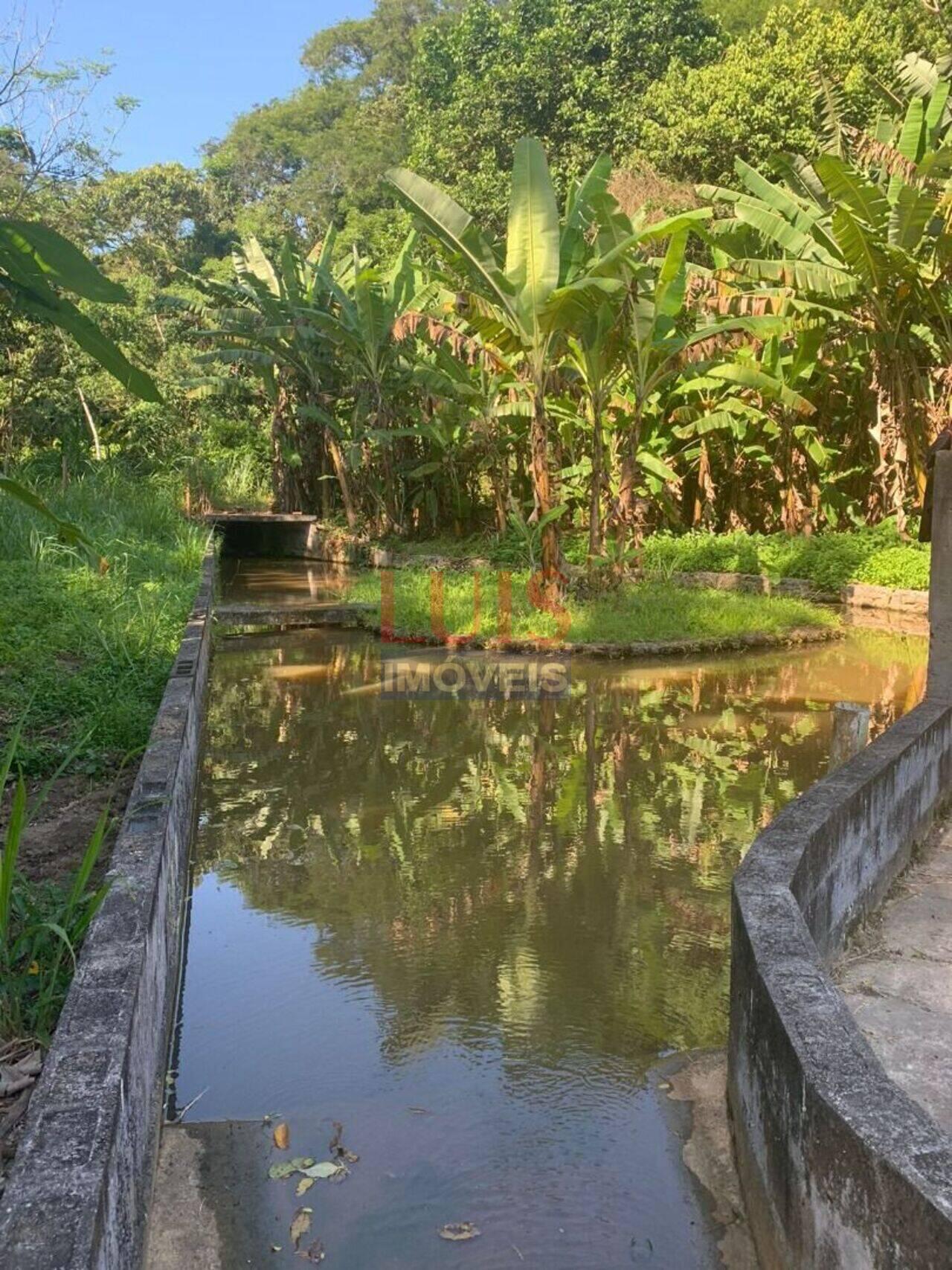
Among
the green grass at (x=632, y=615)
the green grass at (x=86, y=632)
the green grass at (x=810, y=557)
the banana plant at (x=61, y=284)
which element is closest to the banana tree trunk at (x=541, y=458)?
the green grass at (x=632, y=615)

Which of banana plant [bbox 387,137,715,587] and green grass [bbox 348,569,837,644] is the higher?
banana plant [bbox 387,137,715,587]

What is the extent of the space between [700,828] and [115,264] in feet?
100

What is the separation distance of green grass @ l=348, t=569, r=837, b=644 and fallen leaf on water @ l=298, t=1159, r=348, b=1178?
26.0 feet

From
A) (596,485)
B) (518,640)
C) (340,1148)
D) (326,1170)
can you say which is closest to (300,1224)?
(326,1170)

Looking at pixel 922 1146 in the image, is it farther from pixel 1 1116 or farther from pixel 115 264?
pixel 115 264

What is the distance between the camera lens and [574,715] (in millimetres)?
8727

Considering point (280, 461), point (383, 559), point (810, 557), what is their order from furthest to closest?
point (280, 461), point (383, 559), point (810, 557)

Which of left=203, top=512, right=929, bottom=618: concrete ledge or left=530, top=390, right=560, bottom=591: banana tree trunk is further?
left=203, top=512, right=929, bottom=618: concrete ledge

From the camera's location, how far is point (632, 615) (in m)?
11.6

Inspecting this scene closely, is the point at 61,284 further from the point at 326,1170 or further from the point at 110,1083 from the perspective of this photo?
the point at 326,1170

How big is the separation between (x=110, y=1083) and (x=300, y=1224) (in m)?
0.91

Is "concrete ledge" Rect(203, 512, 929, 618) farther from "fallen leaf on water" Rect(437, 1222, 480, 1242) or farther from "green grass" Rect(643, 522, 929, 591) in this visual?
"fallen leaf on water" Rect(437, 1222, 480, 1242)

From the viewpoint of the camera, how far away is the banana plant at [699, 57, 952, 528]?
12156 mm

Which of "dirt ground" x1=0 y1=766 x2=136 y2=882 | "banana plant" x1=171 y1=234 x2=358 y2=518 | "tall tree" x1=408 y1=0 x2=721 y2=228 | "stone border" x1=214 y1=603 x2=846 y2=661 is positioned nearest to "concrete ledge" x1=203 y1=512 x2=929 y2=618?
"banana plant" x1=171 y1=234 x2=358 y2=518
